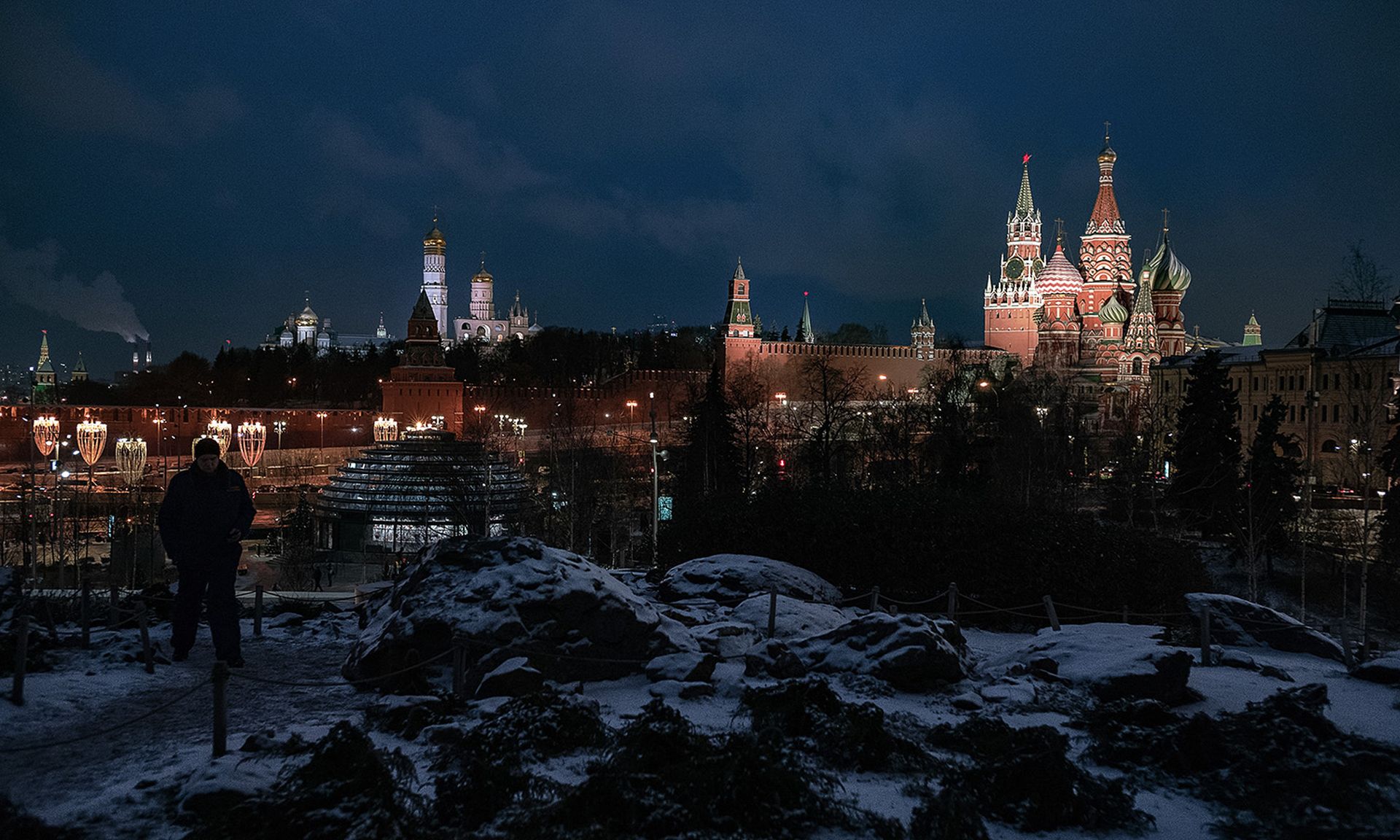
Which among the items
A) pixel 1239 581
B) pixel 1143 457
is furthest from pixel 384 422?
pixel 1239 581

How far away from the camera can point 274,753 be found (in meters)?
5.24

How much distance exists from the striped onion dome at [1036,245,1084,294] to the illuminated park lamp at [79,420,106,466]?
7230cm

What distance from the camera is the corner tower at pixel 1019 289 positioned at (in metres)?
102

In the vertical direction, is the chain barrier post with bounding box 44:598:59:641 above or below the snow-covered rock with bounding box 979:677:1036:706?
above

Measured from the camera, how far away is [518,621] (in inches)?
292

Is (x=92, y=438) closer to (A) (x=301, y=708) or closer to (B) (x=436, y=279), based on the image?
(A) (x=301, y=708)

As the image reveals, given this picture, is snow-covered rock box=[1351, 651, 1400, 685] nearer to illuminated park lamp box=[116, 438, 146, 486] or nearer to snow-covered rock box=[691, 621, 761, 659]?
snow-covered rock box=[691, 621, 761, 659]

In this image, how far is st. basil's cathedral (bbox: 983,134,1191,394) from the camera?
70125mm

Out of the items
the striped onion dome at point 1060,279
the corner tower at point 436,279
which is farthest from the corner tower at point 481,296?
the striped onion dome at point 1060,279

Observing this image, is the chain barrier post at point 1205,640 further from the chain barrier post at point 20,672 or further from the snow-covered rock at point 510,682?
the chain barrier post at point 20,672

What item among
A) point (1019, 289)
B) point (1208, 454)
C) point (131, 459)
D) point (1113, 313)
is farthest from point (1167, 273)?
point (131, 459)

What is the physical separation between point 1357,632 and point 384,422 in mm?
36029

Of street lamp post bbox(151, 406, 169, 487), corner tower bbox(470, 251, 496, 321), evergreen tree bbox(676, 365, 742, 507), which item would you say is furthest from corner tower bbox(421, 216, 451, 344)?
evergreen tree bbox(676, 365, 742, 507)

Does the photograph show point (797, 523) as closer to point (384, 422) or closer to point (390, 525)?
point (390, 525)
